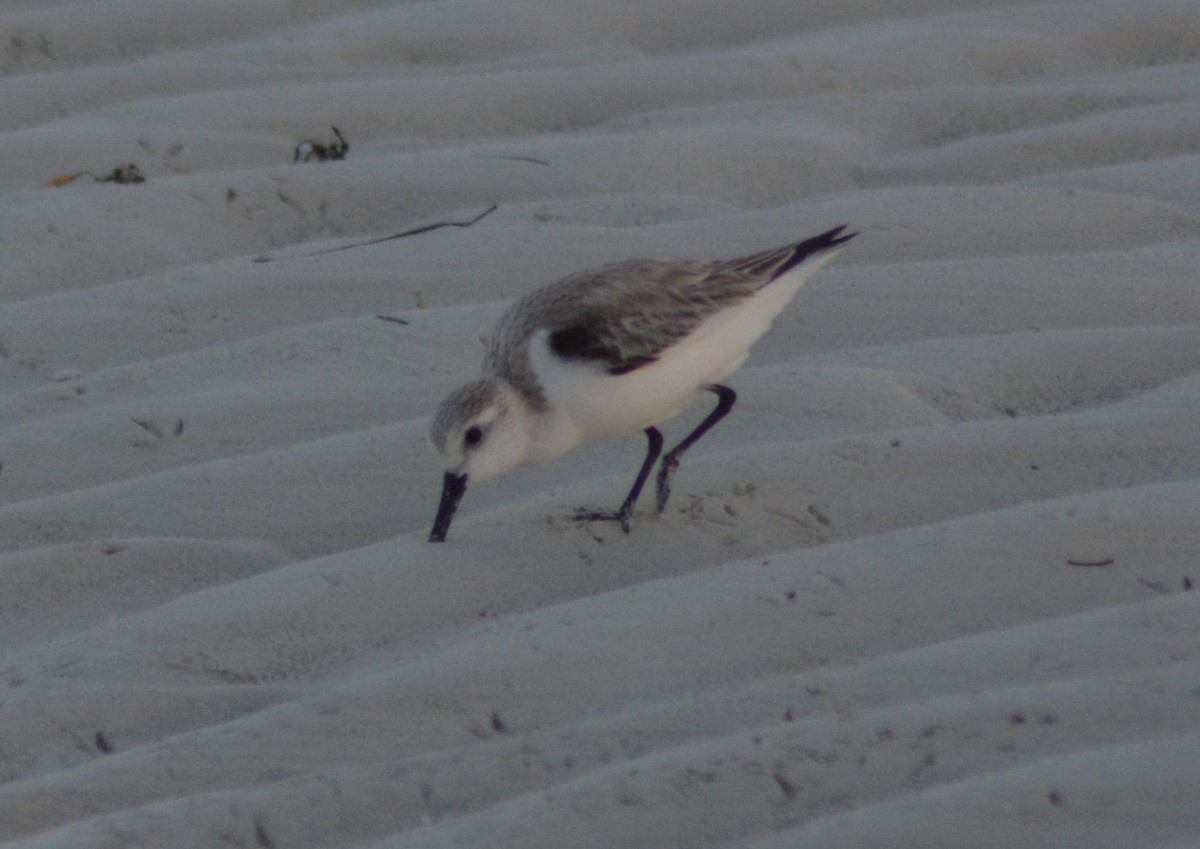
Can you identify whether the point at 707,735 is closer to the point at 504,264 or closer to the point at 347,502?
the point at 347,502

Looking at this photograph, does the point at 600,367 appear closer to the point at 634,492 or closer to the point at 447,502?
the point at 634,492

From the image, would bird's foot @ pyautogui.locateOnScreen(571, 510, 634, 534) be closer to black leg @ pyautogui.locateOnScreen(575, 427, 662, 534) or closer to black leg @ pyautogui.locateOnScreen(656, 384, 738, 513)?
black leg @ pyautogui.locateOnScreen(575, 427, 662, 534)

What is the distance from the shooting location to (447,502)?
3.43 metres

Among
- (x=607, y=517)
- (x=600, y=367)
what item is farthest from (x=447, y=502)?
(x=600, y=367)

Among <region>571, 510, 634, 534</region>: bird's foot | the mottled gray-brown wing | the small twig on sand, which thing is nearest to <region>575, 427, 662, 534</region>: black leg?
<region>571, 510, 634, 534</region>: bird's foot

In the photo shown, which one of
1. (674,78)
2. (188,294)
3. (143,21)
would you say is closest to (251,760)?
(188,294)

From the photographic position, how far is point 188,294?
14.4 ft

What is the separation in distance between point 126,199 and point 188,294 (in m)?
0.63

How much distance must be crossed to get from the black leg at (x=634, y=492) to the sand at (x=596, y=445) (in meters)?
0.04

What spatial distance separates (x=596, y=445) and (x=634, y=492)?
0.61m

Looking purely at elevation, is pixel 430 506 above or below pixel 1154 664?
below

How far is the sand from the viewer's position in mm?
2430

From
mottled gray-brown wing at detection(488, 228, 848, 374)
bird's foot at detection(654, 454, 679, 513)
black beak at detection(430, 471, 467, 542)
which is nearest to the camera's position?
black beak at detection(430, 471, 467, 542)

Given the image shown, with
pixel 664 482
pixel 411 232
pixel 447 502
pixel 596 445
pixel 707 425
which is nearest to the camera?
pixel 447 502
